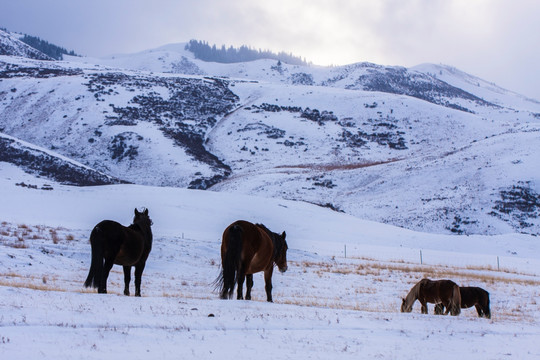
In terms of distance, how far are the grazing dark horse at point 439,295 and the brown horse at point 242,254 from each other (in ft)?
12.2

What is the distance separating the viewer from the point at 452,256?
33.9m

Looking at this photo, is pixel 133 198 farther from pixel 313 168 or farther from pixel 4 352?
pixel 313 168

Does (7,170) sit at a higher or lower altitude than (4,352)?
higher

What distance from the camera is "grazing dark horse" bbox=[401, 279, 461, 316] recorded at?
428 inches

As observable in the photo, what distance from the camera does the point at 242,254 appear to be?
9406 mm

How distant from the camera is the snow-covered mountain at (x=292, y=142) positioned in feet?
186

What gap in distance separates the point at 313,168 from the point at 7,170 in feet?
149

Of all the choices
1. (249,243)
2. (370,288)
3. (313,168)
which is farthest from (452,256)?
(313,168)

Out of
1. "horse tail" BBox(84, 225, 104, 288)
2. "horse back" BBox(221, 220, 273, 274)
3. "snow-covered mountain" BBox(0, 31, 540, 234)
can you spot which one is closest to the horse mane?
"horse back" BBox(221, 220, 273, 274)

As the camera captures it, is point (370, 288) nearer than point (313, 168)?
Yes

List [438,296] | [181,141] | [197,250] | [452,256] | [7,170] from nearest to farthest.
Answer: [438,296]
[197,250]
[452,256]
[7,170]
[181,141]

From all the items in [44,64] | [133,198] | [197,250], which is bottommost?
[197,250]

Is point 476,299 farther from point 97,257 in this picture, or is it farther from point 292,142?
point 292,142

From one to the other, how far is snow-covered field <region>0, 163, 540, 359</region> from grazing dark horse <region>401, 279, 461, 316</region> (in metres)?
0.87
